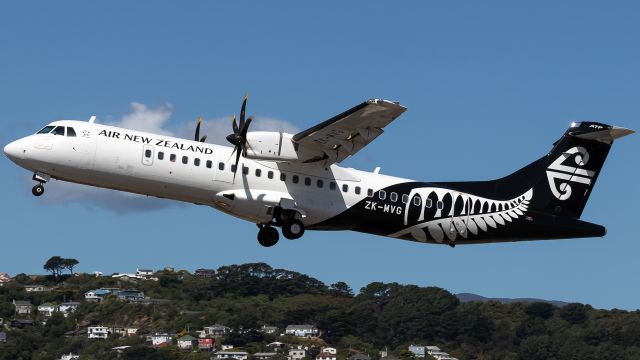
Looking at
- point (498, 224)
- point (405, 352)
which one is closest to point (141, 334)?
point (405, 352)

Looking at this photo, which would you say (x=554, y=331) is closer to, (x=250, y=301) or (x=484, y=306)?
(x=484, y=306)

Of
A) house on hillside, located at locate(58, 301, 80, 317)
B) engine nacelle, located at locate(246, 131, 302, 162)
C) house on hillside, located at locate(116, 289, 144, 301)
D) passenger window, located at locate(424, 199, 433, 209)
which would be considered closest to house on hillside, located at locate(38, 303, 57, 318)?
house on hillside, located at locate(58, 301, 80, 317)

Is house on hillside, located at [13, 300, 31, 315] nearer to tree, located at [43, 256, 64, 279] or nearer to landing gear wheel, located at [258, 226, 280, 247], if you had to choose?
tree, located at [43, 256, 64, 279]

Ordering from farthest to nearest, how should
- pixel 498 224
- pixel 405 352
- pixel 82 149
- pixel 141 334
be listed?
1. pixel 141 334
2. pixel 405 352
3. pixel 498 224
4. pixel 82 149

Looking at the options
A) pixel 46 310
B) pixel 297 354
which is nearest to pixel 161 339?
pixel 297 354

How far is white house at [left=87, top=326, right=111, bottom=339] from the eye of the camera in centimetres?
8650

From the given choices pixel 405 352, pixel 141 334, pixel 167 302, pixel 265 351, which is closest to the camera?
pixel 405 352

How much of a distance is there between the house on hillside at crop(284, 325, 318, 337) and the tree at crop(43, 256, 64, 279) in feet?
164

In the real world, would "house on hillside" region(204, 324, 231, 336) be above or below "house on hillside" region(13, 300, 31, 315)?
above

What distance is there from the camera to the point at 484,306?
8850 cm

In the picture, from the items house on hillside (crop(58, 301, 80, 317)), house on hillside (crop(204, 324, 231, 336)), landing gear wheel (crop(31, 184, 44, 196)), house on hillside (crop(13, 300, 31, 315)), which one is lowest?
house on hillside (crop(13, 300, 31, 315))

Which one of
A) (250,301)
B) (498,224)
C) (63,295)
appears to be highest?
(498,224)

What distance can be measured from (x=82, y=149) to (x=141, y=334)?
6271 cm

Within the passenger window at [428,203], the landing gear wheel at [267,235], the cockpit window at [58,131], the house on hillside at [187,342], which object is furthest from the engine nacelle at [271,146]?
the house on hillside at [187,342]
